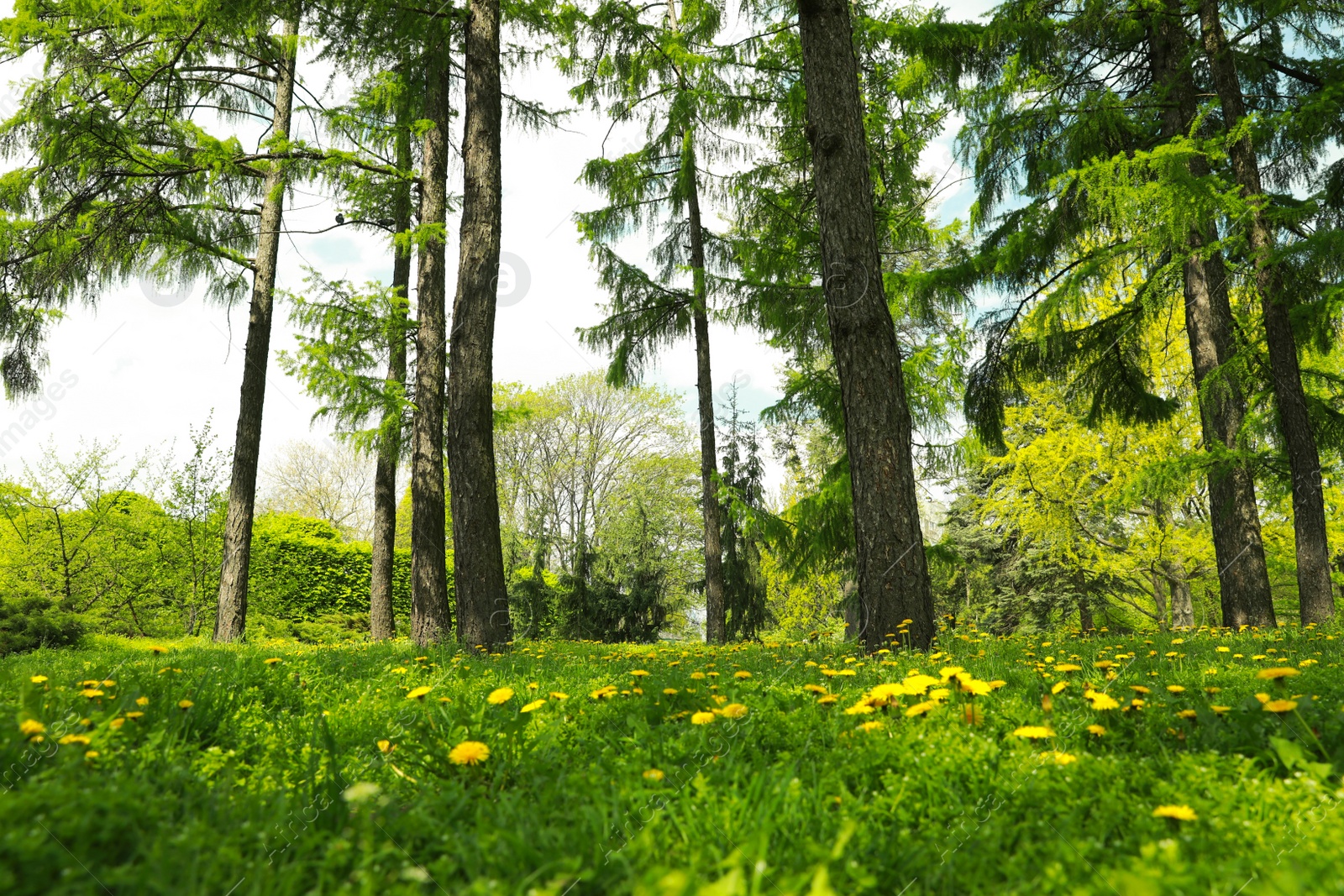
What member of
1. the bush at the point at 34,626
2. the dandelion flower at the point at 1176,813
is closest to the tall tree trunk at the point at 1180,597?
the dandelion flower at the point at 1176,813

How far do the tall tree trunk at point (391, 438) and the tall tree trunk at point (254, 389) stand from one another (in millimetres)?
1691

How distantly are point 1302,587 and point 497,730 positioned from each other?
9.09 m

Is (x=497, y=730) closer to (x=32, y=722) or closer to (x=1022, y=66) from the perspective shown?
(x=32, y=722)

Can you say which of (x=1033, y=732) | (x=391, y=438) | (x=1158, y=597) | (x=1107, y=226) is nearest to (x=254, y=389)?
(x=391, y=438)

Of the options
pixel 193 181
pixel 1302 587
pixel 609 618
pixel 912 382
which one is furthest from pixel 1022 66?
pixel 609 618

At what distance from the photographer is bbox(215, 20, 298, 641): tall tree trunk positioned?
9.80m

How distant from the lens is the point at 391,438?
33.9 feet

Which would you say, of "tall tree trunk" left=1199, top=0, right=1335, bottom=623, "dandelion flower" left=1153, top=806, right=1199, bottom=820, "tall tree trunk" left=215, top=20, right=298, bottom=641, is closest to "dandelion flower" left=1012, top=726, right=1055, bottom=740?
"dandelion flower" left=1153, top=806, right=1199, bottom=820

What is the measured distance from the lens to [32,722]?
69.8 inches

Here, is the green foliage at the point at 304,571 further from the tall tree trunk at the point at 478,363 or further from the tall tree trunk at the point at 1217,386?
the tall tree trunk at the point at 1217,386

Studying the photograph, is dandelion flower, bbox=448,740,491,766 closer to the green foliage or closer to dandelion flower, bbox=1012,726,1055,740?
dandelion flower, bbox=1012,726,1055,740

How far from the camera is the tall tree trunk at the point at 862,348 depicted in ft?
15.8

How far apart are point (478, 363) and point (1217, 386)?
338 inches

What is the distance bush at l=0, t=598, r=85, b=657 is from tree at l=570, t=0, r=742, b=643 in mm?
8612
